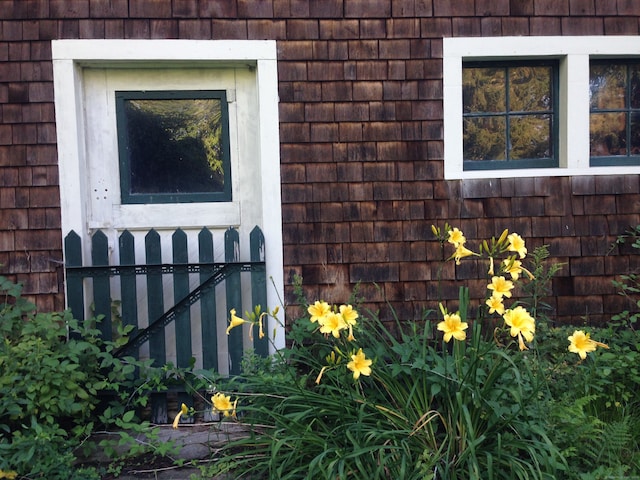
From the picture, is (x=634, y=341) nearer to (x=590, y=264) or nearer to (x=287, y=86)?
(x=590, y=264)

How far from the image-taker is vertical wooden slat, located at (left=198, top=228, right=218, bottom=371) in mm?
3738

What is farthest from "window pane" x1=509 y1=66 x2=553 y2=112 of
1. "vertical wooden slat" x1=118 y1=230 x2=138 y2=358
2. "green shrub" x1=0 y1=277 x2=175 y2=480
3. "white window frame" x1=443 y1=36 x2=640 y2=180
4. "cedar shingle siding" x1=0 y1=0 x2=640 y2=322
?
"green shrub" x1=0 y1=277 x2=175 y2=480

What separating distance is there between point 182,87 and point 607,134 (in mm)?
3088

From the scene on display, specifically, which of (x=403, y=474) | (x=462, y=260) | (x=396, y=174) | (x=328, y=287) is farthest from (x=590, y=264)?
(x=403, y=474)

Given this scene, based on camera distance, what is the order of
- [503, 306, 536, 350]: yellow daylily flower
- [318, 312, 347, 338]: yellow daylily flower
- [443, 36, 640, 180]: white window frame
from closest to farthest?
[503, 306, 536, 350]: yellow daylily flower < [318, 312, 347, 338]: yellow daylily flower < [443, 36, 640, 180]: white window frame

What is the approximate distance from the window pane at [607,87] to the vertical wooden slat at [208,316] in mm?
2942

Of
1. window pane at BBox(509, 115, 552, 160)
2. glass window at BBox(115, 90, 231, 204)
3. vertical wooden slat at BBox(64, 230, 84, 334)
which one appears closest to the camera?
vertical wooden slat at BBox(64, 230, 84, 334)

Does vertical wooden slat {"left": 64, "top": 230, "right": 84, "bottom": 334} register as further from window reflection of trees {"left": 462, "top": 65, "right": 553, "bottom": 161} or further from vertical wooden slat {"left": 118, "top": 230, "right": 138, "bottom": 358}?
window reflection of trees {"left": 462, "top": 65, "right": 553, "bottom": 161}

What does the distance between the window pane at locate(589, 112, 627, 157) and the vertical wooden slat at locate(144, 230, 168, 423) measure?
3172mm

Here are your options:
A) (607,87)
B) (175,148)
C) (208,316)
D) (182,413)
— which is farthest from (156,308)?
(607,87)

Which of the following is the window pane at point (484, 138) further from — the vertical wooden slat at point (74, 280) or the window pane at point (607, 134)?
the vertical wooden slat at point (74, 280)

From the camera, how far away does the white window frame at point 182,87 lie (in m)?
3.76

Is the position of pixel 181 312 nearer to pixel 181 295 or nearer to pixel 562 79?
pixel 181 295

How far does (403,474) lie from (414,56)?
8.85 feet
